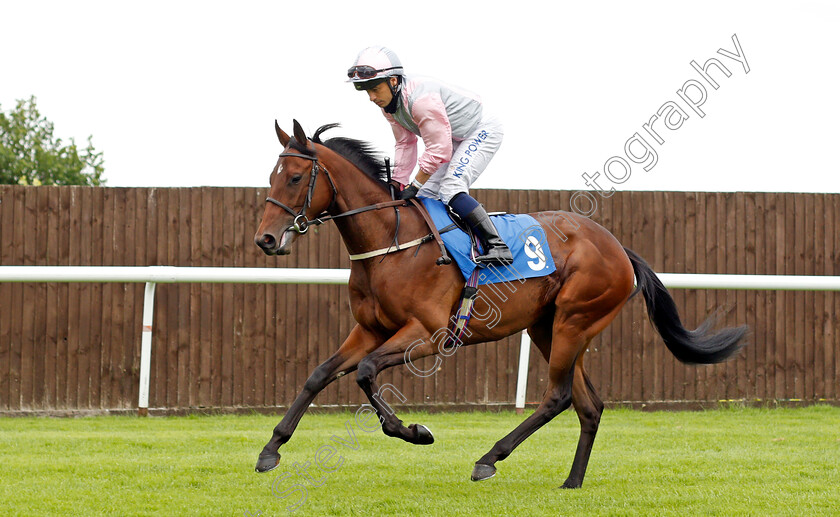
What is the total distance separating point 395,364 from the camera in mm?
4500

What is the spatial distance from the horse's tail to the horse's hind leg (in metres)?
0.68

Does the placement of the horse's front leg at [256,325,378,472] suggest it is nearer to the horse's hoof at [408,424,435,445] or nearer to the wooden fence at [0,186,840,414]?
the horse's hoof at [408,424,435,445]

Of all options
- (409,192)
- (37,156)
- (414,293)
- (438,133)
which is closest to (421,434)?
(414,293)

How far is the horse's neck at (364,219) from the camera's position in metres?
4.73

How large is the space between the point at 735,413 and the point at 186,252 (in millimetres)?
5027

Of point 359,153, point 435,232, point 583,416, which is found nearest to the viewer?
point 435,232

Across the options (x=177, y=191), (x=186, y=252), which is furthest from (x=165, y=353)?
(x=177, y=191)

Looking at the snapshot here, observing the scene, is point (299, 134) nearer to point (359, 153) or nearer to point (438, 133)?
point (359, 153)

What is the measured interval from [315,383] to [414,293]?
0.67 meters

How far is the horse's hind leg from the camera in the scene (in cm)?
495

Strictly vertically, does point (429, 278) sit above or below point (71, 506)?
above

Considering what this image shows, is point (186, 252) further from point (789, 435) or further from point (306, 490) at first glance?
point (789, 435)

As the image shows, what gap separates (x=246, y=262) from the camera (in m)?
7.96

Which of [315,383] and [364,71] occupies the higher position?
[364,71]
